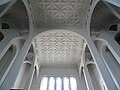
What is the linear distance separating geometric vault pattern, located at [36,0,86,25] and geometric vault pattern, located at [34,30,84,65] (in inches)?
37.9

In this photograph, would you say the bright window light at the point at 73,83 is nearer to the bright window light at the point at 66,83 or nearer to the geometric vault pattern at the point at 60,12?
the bright window light at the point at 66,83

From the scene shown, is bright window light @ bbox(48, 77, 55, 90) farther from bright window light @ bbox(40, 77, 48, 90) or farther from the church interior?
bright window light @ bbox(40, 77, 48, 90)

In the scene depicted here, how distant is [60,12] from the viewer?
41.0 feet

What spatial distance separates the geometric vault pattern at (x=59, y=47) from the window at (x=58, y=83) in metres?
1.89

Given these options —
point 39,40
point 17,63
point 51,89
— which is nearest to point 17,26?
point 39,40

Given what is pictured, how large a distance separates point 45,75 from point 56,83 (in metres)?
1.58

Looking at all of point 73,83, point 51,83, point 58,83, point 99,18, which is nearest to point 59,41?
point 99,18

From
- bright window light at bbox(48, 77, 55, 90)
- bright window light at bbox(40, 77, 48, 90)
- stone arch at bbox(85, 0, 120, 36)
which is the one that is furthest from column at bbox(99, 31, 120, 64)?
bright window light at bbox(40, 77, 48, 90)

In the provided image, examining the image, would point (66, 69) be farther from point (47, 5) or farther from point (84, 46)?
point (47, 5)

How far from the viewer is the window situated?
1472 cm

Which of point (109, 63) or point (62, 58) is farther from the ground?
point (62, 58)

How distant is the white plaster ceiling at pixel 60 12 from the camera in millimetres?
11759

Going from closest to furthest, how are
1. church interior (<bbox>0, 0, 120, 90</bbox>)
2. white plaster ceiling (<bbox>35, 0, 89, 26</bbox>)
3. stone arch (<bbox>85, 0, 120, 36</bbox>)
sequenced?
church interior (<bbox>0, 0, 120, 90</bbox>) < white plaster ceiling (<bbox>35, 0, 89, 26</bbox>) < stone arch (<bbox>85, 0, 120, 36</bbox>)

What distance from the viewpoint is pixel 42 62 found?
16.6 meters
